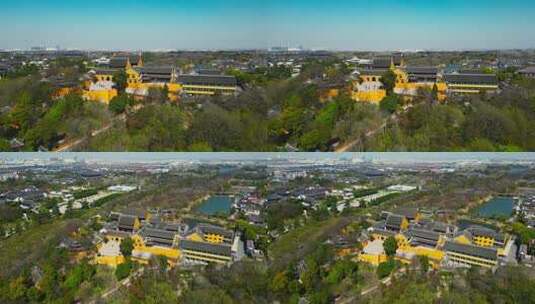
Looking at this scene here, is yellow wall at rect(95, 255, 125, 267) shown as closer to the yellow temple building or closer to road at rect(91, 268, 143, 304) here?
road at rect(91, 268, 143, 304)

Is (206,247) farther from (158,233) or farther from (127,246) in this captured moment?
(127,246)

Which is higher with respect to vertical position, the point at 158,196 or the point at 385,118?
the point at 385,118

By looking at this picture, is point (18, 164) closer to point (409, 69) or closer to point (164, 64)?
point (164, 64)

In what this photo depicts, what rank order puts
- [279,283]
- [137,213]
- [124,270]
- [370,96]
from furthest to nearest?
[137,213] < [124,270] < [370,96] < [279,283]

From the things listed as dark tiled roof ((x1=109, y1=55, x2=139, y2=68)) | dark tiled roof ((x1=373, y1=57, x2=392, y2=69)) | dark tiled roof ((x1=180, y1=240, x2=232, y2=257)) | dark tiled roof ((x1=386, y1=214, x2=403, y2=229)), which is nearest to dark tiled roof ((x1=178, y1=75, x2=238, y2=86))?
dark tiled roof ((x1=109, y1=55, x2=139, y2=68))

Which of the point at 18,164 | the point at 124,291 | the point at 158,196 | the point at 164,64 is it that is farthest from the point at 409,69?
the point at 18,164

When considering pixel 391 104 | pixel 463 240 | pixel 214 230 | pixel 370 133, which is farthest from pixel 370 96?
pixel 214 230
